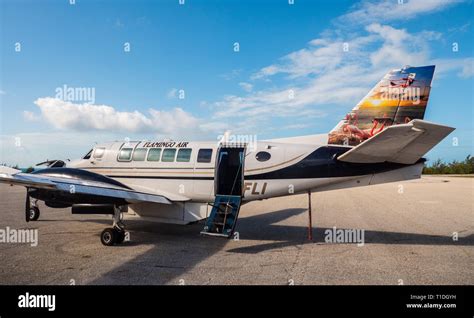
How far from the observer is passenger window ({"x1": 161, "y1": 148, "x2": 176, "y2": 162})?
11.9 meters

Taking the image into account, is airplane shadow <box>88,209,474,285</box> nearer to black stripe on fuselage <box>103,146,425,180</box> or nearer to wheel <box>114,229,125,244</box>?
wheel <box>114,229,125,244</box>

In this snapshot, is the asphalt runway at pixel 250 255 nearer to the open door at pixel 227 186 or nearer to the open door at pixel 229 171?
the open door at pixel 227 186

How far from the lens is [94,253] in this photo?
948cm

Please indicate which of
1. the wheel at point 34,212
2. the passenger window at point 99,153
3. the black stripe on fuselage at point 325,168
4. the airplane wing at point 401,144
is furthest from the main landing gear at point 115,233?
the airplane wing at point 401,144

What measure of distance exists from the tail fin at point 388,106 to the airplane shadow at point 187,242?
347 cm

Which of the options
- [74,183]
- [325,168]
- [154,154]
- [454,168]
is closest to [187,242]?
[154,154]

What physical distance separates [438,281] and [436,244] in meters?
3.89

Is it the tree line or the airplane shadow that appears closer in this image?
the airplane shadow

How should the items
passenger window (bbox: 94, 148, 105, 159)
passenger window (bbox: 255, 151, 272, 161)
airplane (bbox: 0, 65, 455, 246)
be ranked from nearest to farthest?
airplane (bbox: 0, 65, 455, 246) < passenger window (bbox: 255, 151, 272, 161) < passenger window (bbox: 94, 148, 105, 159)

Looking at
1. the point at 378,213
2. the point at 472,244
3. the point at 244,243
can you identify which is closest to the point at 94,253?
the point at 244,243

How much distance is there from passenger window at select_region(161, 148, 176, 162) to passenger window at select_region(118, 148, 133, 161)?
4.52 feet

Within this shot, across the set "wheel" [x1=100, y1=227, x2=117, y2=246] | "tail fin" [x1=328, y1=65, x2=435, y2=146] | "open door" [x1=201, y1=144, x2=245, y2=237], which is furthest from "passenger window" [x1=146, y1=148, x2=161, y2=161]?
"tail fin" [x1=328, y1=65, x2=435, y2=146]
